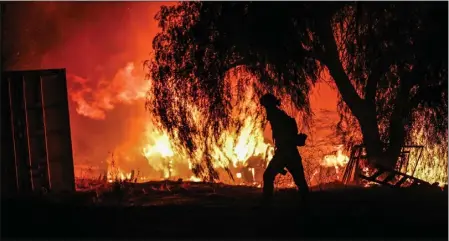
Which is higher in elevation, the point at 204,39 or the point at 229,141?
the point at 204,39

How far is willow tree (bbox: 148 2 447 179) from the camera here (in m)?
10.2

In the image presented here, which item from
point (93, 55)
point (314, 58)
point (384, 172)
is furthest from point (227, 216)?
point (93, 55)

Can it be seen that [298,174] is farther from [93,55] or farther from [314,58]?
[93,55]

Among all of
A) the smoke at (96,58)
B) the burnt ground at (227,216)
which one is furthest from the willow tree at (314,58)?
the burnt ground at (227,216)

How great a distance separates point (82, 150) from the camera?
1644cm

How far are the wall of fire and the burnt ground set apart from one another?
1.83ft

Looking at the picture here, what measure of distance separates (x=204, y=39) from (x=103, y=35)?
5.35 m

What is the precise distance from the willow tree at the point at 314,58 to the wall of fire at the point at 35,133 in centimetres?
222

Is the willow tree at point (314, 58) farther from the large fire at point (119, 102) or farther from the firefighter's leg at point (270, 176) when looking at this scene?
the firefighter's leg at point (270, 176)

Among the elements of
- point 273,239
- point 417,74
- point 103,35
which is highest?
point 103,35

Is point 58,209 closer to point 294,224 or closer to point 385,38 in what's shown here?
point 294,224

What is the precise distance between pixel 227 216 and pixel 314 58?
4863 mm

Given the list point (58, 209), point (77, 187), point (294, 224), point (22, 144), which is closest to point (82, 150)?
point (77, 187)

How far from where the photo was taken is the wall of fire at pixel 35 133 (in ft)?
33.0
